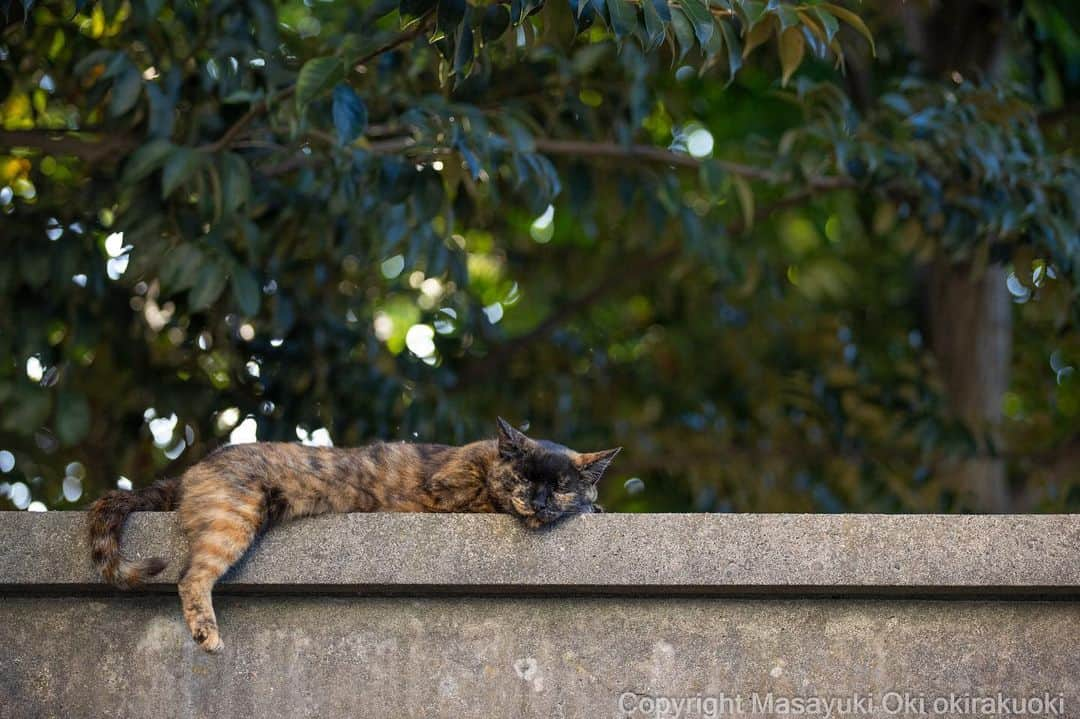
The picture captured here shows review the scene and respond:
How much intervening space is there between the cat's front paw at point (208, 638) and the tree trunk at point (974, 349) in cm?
503

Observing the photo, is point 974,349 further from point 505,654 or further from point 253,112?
point 505,654

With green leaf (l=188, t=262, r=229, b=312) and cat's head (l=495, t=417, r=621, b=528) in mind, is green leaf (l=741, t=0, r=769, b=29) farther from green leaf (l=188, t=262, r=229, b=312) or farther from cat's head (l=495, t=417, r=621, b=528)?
green leaf (l=188, t=262, r=229, b=312)

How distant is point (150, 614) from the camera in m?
3.36

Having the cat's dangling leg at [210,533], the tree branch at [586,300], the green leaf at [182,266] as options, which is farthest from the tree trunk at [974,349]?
the cat's dangling leg at [210,533]

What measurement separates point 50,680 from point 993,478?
18.0ft

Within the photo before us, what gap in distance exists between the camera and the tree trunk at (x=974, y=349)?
287 inches

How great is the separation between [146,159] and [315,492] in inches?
54.8

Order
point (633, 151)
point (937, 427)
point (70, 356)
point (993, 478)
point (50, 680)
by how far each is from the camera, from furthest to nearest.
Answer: point (993, 478), point (937, 427), point (633, 151), point (70, 356), point (50, 680)

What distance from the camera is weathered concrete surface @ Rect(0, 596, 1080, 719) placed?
3268 millimetres

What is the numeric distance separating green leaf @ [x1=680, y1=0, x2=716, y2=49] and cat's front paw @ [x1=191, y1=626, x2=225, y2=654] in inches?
75.8

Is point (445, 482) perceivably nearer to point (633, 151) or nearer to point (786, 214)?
point (633, 151)

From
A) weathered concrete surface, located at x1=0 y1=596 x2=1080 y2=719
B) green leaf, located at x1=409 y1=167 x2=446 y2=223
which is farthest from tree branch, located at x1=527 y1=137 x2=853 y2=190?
A: weathered concrete surface, located at x1=0 y1=596 x2=1080 y2=719

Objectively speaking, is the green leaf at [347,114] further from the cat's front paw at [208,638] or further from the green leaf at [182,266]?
the cat's front paw at [208,638]

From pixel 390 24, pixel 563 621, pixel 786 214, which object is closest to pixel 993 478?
pixel 786 214
